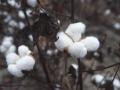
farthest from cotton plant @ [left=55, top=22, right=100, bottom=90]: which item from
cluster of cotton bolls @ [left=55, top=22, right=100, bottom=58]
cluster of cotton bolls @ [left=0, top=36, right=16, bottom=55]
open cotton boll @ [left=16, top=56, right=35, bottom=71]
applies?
cluster of cotton bolls @ [left=0, top=36, right=16, bottom=55]

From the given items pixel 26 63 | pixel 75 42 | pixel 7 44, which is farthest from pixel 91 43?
pixel 7 44

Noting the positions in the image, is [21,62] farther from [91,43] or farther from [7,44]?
[7,44]

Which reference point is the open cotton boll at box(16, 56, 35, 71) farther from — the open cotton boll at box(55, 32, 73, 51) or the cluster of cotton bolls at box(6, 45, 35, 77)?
the open cotton boll at box(55, 32, 73, 51)

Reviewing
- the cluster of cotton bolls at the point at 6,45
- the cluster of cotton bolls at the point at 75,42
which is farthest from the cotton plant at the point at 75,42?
the cluster of cotton bolls at the point at 6,45

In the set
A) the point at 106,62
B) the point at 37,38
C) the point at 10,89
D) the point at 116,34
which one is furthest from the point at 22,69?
the point at 116,34

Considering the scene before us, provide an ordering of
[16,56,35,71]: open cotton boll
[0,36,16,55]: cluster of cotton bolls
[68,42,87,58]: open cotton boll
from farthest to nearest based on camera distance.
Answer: [0,36,16,55]: cluster of cotton bolls, [16,56,35,71]: open cotton boll, [68,42,87,58]: open cotton boll

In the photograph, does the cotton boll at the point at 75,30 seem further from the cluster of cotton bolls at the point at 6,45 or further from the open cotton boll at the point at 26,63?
the cluster of cotton bolls at the point at 6,45

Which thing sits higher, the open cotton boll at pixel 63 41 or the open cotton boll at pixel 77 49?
the open cotton boll at pixel 63 41

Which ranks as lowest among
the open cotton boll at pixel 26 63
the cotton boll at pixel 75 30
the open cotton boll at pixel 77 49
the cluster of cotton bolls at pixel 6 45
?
the open cotton boll at pixel 77 49

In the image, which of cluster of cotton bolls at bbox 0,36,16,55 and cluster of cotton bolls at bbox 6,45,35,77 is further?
cluster of cotton bolls at bbox 0,36,16,55
